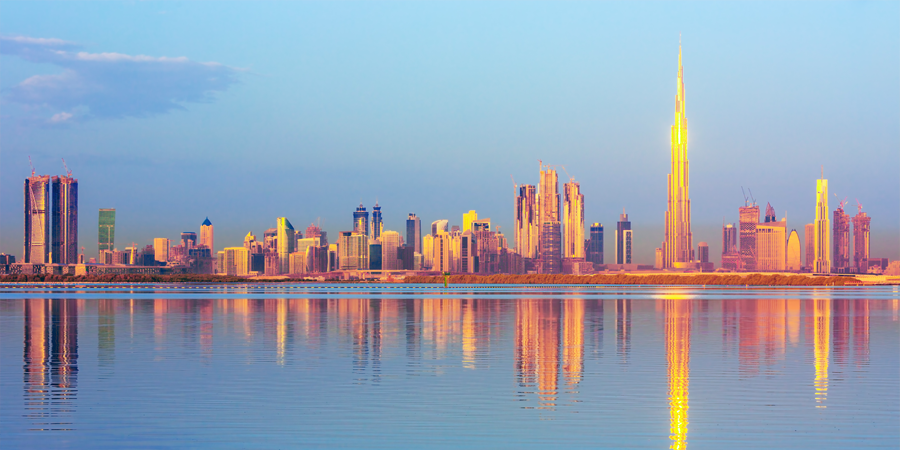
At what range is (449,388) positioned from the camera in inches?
1041

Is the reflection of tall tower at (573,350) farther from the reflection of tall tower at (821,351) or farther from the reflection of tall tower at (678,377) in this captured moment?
the reflection of tall tower at (821,351)

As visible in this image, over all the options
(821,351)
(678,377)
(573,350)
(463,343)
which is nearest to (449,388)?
(678,377)

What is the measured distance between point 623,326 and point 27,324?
133 ft

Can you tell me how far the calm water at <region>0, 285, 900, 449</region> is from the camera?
63.8 ft

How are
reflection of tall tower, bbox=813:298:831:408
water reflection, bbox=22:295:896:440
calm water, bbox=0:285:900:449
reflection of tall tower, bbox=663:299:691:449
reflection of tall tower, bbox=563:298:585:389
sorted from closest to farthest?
1. calm water, bbox=0:285:900:449
2. reflection of tall tower, bbox=663:299:691:449
3. reflection of tall tower, bbox=813:298:831:408
4. water reflection, bbox=22:295:896:440
5. reflection of tall tower, bbox=563:298:585:389

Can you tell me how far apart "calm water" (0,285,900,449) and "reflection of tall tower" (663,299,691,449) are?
Answer: 97mm

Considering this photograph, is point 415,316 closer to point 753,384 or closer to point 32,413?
point 753,384

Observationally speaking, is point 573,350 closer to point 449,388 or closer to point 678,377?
point 678,377

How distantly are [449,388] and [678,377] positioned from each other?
8.55m

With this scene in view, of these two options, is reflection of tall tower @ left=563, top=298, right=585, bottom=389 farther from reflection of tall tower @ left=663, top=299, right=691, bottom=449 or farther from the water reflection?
reflection of tall tower @ left=663, top=299, right=691, bottom=449

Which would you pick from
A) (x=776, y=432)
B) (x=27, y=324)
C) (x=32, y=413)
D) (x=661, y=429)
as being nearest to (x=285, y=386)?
(x=32, y=413)

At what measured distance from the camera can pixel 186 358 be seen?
1364 inches

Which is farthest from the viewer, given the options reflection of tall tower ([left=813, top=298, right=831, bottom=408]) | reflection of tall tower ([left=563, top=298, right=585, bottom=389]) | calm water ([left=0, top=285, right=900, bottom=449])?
reflection of tall tower ([left=563, top=298, right=585, bottom=389])

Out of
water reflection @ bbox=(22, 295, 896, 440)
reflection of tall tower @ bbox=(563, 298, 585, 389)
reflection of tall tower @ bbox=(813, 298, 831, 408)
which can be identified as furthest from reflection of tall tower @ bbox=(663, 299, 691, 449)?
reflection of tall tower @ bbox=(813, 298, 831, 408)
